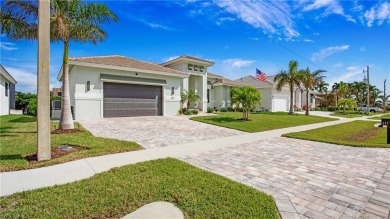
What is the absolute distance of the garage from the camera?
37.0 metres

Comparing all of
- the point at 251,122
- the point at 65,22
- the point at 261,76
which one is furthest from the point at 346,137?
the point at 261,76

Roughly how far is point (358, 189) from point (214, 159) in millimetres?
3529

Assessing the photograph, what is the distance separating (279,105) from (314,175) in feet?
117

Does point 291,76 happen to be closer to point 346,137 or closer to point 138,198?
point 346,137

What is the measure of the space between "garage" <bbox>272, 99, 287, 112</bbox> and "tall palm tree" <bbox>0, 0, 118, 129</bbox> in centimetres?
→ 3154

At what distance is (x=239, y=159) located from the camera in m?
6.59

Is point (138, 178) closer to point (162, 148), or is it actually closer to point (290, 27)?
point (162, 148)

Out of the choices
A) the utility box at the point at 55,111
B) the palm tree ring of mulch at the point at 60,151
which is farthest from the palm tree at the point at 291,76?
the palm tree ring of mulch at the point at 60,151

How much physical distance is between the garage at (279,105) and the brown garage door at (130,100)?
A: 2396cm

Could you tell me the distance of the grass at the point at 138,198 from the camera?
3369 millimetres

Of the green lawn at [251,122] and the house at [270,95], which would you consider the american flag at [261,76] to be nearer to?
the house at [270,95]

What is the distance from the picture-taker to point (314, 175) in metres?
5.16

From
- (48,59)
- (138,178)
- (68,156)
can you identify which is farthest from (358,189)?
(48,59)

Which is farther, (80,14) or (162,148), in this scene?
(80,14)
